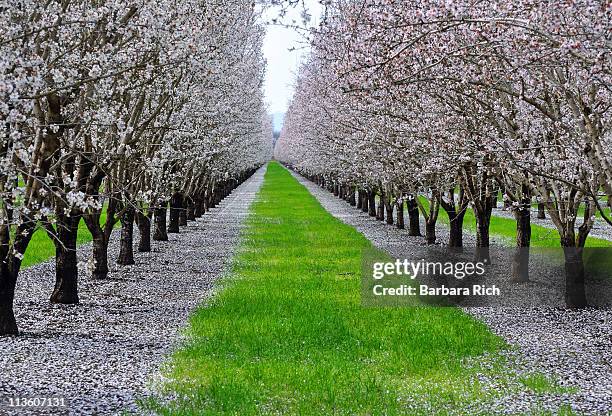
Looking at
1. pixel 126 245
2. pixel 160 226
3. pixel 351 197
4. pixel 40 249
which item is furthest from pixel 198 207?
pixel 126 245

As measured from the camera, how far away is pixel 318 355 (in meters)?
11.4

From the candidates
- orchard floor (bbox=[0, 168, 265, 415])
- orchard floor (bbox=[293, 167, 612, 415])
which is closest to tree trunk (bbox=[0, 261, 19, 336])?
orchard floor (bbox=[0, 168, 265, 415])

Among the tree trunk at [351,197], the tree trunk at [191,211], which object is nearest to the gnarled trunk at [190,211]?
the tree trunk at [191,211]

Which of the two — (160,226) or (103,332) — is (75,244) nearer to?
(103,332)

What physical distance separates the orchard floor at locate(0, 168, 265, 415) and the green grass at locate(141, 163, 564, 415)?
17.3 inches

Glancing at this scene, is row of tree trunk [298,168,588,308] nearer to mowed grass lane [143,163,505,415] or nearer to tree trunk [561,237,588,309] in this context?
tree trunk [561,237,588,309]

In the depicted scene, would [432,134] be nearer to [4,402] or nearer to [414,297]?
[414,297]

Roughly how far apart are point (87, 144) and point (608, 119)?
9.04 meters

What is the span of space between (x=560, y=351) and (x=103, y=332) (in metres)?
6.88

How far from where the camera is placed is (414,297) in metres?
17.0

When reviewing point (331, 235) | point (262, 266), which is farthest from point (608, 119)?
point (331, 235)

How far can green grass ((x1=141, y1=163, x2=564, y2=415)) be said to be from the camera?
909cm

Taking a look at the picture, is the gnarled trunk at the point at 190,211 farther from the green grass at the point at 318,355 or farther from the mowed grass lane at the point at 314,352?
the green grass at the point at 318,355

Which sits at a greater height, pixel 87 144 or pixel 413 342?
pixel 87 144
